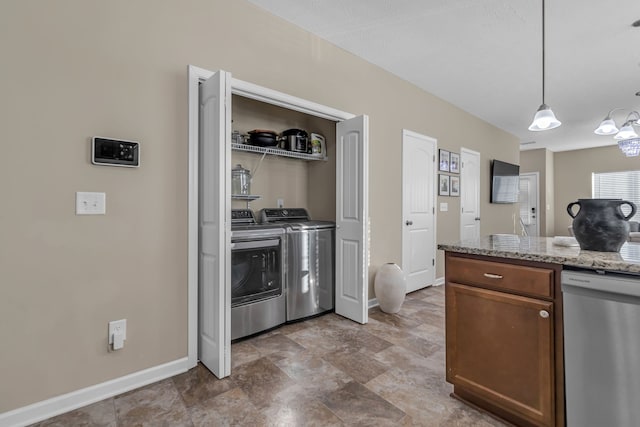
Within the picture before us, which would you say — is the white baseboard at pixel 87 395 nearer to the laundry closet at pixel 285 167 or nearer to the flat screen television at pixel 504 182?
the laundry closet at pixel 285 167

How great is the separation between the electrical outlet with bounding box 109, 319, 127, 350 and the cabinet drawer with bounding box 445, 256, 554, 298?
191cm

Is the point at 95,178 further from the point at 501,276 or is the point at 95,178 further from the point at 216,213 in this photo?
the point at 501,276

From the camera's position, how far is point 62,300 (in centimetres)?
167

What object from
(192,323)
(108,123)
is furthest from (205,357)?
(108,123)

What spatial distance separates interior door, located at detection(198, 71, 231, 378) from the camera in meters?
1.91

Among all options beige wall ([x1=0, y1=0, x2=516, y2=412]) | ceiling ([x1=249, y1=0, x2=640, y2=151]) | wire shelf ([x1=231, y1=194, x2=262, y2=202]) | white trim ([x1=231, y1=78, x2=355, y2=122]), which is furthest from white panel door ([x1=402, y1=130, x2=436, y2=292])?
beige wall ([x1=0, y1=0, x2=516, y2=412])

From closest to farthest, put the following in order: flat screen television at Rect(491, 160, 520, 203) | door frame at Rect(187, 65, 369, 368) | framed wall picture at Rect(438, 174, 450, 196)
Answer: door frame at Rect(187, 65, 369, 368), framed wall picture at Rect(438, 174, 450, 196), flat screen television at Rect(491, 160, 520, 203)

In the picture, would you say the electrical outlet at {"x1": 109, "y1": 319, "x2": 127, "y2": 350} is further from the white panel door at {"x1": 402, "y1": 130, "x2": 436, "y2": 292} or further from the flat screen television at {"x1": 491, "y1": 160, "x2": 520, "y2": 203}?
the flat screen television at {"x1": 491, "y1": 160, "x2": 520, "y2": 203}

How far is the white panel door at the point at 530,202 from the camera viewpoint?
25.3 ft

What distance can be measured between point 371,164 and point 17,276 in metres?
2.87

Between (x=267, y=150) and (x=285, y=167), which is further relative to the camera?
(x=285, y=167)

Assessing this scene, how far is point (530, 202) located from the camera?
7.80 metres

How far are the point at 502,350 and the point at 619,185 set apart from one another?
810 cm

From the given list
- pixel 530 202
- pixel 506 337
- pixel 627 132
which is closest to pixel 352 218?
pixel 506 337
